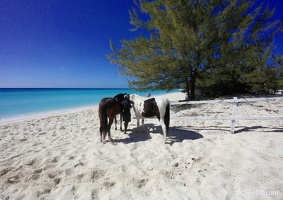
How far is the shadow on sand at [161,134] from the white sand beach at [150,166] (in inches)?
1.1

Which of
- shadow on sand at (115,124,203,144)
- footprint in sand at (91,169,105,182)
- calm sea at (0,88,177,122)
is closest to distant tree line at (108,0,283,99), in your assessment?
shadow on sand at (115,124,203,144)

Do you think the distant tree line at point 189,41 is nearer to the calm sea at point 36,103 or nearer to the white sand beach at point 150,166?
the white sand beach at point 150,166

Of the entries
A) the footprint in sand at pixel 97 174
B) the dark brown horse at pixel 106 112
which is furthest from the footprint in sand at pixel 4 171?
→ the dark brown horse at pixel 106 112

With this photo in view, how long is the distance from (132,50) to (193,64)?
3532mm

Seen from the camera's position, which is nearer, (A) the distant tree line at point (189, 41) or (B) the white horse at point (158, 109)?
(B) the white horse at point (158, 109)

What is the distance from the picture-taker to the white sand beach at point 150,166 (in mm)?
2432

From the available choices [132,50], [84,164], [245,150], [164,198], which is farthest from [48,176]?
[132,50]

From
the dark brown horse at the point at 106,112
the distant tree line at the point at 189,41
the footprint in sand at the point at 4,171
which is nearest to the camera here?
the footprint in sand at the point at 4,171

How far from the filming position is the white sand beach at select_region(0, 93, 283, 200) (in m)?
2.43

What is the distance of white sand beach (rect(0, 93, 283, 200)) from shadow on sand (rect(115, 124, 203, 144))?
0.03 m

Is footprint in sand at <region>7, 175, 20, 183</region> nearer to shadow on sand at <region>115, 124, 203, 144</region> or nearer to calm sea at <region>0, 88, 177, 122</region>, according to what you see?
shadow on sand at <region>115, 124, 203, 144</region>

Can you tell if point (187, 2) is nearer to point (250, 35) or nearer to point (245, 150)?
point (250, 35)

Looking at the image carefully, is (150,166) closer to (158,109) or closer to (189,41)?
(158,109)

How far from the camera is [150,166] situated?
3.18 metres
